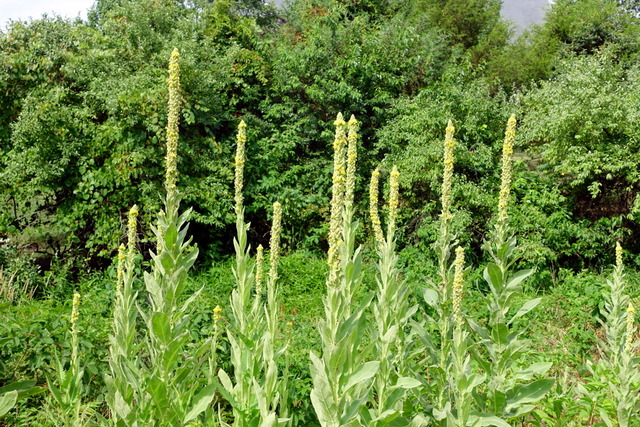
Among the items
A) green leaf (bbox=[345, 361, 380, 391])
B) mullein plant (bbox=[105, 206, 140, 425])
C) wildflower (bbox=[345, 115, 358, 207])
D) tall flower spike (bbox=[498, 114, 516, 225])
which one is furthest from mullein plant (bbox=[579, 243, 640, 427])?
mullein plant (bbox=[105, 206, 140, 425])

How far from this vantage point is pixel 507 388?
80.8 inches

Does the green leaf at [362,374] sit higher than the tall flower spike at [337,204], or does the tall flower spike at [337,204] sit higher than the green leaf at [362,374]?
the tall flower spike at [337,204]


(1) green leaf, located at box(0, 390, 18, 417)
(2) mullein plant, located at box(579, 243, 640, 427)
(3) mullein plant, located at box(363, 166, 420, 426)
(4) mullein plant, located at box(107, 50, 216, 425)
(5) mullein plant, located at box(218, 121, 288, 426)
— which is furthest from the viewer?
(2) mullein plant, located at box(579, 243, 640, 427)

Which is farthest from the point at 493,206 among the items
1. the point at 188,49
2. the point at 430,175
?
the point at 188,49

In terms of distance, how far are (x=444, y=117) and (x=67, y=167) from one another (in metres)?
5.83

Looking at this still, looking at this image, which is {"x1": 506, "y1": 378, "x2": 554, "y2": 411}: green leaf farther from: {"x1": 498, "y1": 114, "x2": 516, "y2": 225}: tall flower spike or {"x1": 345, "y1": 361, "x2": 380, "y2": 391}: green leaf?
{"x1": 345, "y1": 361, "x2": 380, "y2": 391}: green leaf

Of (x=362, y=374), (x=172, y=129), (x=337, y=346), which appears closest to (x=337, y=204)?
(x=337, y=346)

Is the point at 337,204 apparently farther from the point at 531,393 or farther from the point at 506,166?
the point at 531,393

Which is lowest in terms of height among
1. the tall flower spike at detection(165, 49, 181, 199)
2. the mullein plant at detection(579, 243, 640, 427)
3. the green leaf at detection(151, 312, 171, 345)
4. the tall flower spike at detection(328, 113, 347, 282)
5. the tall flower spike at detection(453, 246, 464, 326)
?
the mullein plant at detection(579, 243, 640, 427)

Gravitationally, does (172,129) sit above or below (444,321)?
above

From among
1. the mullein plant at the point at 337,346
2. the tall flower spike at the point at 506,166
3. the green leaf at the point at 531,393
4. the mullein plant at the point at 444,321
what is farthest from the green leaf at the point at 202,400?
the tall flower spike at the point at 506,166

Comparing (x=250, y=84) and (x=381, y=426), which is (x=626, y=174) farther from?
(x=381, y=426)

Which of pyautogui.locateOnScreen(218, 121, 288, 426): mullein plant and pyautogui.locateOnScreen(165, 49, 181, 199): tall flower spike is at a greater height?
pyautogui.locateOnScreen(165, 49, 181, 199): tall flower spike

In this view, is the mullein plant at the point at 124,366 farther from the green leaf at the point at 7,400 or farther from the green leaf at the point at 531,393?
the green leaf at the point at 531,393
